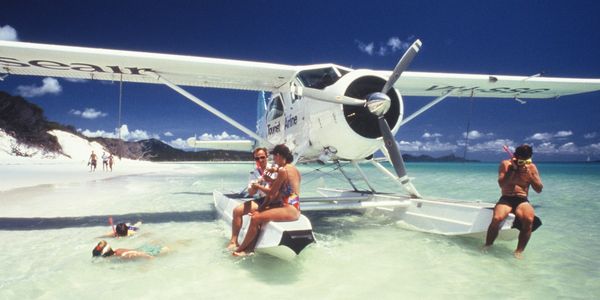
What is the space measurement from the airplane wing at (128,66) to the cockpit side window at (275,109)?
1.51 feet

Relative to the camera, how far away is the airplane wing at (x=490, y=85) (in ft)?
23.9

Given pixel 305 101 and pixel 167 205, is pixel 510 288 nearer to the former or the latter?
pixel 305 101

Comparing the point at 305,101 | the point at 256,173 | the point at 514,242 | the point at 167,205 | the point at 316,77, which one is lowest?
the point at 167,205

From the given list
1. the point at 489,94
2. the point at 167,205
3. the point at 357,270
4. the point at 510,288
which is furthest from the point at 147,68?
the point at 489,94

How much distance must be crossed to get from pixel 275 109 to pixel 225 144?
5.49 meters

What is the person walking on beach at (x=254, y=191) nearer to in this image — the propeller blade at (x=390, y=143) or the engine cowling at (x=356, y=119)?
the engine cowling at (x=356, y=119)

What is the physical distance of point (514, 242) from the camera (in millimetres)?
4812

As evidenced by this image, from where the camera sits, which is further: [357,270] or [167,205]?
[167,205]

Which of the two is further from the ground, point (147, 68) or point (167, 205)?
point (147, 68)

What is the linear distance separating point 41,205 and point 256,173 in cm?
625

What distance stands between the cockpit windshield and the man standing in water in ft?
8.88

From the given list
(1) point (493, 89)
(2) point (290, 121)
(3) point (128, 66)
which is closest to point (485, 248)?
(2) point (290, 121)

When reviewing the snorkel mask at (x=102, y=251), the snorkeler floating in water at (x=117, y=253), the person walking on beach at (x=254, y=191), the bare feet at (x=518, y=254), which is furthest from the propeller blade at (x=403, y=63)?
the snorkel mask at (x=102, y=251)

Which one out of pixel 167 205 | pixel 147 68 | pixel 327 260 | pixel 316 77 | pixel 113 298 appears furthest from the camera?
pixel 167 205
